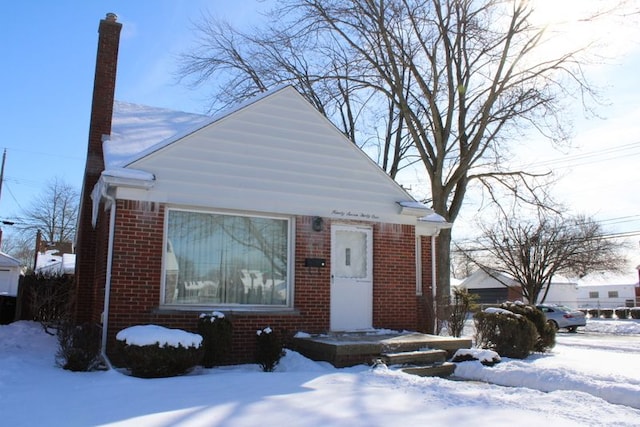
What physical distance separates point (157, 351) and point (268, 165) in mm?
4148

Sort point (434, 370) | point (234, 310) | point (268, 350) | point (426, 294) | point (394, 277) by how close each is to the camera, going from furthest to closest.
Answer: point (426, 294) → point (394, 277) → point (234, 310) → point (434, 370) → point (268, 350)

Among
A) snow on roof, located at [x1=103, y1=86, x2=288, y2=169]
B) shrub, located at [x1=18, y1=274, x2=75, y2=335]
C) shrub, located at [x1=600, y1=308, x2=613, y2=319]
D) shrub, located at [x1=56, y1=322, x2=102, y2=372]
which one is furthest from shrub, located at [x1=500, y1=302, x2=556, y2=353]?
shrub, located at [x1=600, y1=308, x2=613, y2=319]

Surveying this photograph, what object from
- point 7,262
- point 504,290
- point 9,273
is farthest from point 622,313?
point 9,273

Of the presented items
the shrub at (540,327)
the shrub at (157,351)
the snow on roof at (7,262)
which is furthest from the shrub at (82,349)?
the snow on roof at (7,262)

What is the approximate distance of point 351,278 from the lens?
10602 mm

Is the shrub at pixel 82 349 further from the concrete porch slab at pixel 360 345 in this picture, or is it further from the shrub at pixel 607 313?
the shrub at pixel 607 313

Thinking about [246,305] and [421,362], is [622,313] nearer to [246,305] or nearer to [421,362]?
[421,362]

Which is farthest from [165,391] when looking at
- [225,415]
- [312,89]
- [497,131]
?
[312,89]

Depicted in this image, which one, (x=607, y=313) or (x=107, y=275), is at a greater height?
Result: (x=107, y=275)

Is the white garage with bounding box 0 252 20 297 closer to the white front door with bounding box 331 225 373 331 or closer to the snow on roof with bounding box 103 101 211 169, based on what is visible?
the snow on roof with bounding box 103 101 211 169

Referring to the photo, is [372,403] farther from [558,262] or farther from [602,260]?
[602,260]

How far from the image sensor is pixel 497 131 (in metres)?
21.2

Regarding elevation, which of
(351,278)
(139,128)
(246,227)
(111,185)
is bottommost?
(351,278)

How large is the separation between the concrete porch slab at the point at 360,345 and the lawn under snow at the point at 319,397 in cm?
28
